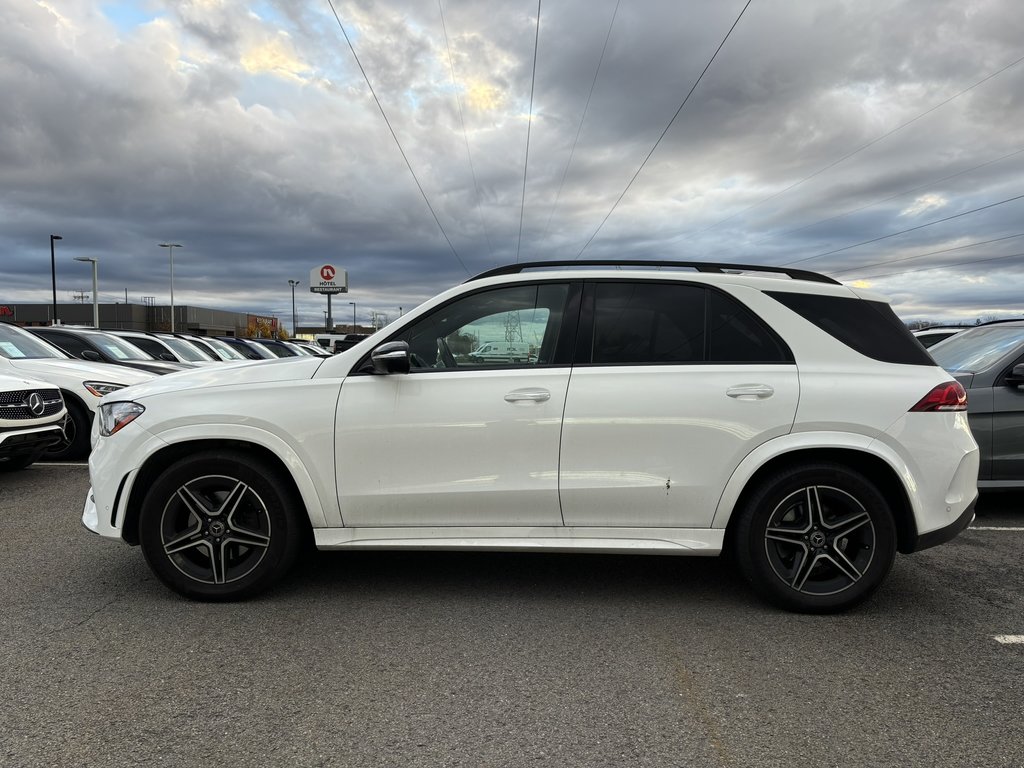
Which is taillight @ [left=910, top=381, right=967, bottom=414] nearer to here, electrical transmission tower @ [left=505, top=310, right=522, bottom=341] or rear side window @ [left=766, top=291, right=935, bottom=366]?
rear side window @ [left=766, top=291, right=935, bottom=366]

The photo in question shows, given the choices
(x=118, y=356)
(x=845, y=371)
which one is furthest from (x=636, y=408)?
(x=118, y=356)

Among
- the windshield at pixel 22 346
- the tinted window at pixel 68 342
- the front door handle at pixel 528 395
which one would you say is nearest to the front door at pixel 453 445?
the front door handle at pixel 528 395

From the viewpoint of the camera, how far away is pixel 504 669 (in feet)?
9.57

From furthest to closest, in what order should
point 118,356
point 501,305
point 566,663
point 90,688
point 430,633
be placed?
point 118,356
point 501,305
point 430,633
point 566,663
point 90,688

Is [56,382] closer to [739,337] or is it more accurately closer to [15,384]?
[15,384]

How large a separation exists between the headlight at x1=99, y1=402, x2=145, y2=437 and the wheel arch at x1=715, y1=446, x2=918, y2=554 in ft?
10.2

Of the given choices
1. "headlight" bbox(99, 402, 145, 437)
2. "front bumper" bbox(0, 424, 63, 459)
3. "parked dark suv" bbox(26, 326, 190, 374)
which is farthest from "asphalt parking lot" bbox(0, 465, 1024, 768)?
"parked dark suv" bbox(26, 326, 190, 374)

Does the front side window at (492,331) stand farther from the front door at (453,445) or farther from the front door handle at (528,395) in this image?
the front door handle at (528,395)

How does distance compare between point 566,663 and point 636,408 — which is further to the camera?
point 636,408

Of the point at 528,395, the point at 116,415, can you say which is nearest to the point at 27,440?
the point at 116,415

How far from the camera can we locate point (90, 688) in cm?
273

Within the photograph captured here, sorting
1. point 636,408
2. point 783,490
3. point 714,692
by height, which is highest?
point 636,408

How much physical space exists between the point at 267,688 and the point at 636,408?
2093mm

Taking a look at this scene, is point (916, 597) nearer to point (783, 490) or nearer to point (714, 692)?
point (783, 490)
